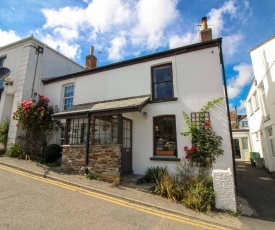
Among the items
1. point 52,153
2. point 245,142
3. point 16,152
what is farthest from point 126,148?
point 245,142

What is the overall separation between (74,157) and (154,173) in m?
4.03

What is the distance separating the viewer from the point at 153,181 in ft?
26.6

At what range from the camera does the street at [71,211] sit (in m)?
4.26

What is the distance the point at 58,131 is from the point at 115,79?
5444 millimetres

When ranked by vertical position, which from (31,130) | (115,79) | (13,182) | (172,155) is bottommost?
(13,182)

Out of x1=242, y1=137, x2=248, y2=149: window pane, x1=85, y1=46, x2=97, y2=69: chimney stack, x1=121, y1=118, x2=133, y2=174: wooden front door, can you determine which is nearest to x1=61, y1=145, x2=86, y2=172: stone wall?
x1=121, y1=118, x2=133, y2=174: wooden front door

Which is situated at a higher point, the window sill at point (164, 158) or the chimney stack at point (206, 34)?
the chimney stack at point (206, 34)

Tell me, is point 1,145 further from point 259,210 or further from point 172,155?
point 259,210

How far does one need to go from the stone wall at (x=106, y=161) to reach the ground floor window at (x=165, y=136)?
2165 millimetres

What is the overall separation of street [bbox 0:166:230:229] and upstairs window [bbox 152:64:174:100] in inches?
227

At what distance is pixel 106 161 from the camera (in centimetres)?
814

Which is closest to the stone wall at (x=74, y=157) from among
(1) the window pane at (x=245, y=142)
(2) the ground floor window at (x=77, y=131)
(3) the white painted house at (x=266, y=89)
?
(2) the ground floor window at (x=77, y=131)

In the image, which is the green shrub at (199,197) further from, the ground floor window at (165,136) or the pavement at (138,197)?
the ground floor window at (165,136)

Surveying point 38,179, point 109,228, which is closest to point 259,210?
point 109,228
